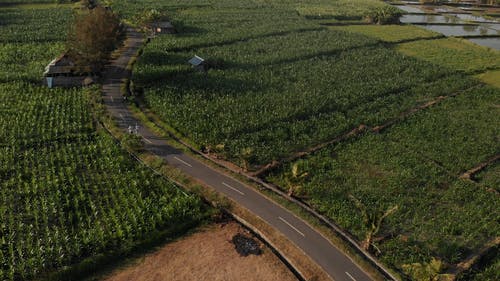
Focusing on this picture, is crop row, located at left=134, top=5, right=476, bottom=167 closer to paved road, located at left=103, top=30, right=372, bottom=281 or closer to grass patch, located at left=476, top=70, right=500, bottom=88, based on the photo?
paved road, located at left=103, top=30, right=372, bottom=281

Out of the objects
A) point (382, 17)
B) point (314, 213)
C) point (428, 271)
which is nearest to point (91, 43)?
point (314, 213)

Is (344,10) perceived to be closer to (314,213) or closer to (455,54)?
(455,54)

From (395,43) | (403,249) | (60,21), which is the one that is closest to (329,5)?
(395,43)

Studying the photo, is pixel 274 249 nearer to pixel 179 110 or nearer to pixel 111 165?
pixel 111 165

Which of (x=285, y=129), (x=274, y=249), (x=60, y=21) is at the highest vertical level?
(x=60, y=21)

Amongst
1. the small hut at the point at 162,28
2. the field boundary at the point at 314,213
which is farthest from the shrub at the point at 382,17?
the field boundary at the point at 314,213

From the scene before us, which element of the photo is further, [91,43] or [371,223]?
[91,43]

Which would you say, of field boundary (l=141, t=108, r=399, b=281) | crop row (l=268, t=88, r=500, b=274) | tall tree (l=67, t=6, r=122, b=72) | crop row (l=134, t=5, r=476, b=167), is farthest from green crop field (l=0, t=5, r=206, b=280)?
crop row (l=268, t=88, r=500, b=274)
